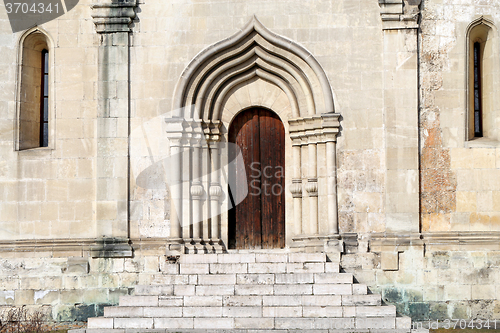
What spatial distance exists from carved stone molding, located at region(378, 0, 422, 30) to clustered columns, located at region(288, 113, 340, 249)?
2130 millimetres

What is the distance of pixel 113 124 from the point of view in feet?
50.8

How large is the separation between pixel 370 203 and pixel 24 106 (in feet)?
23.9

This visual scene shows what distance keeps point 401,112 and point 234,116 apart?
338 centimetres

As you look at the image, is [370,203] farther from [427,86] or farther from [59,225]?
[59,225]

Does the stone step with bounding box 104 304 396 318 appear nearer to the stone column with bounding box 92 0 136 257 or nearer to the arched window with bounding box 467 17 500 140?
the stone column with bounding box 92 0 136 257

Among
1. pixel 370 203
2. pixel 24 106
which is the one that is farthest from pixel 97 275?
pixel 370 203

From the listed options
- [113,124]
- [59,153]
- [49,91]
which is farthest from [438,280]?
[49,91]

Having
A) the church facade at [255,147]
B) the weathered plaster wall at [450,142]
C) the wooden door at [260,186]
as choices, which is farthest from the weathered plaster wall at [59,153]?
the weathered plaster wall at [450,142]

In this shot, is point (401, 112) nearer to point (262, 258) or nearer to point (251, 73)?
point (251, 73)

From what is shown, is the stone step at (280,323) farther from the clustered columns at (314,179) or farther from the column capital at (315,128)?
the column capital at (315,128)

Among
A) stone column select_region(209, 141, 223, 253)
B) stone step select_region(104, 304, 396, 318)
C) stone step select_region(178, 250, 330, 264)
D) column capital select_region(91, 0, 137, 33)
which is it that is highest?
column capital select_region(91, 0, 137, 33)

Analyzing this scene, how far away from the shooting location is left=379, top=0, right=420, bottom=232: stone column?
49.1ft

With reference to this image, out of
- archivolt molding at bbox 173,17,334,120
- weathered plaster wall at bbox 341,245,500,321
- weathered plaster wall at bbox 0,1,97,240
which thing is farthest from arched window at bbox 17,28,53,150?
weathered plaster wall at bbox 341,245,500,321

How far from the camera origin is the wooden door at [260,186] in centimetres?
1594
